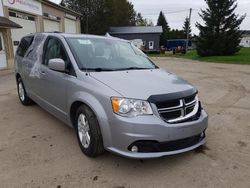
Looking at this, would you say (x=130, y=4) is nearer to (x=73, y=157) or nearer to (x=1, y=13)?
(x=1, y=13)

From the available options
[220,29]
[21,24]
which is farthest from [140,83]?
[220,29]

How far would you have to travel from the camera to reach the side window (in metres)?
4.36

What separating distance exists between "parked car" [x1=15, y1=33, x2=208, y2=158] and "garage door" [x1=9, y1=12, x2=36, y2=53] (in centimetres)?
1546

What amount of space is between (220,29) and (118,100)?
27375mm

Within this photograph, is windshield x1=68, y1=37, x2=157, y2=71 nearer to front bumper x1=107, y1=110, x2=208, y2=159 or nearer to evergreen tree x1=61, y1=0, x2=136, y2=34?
front bumper x1=107, y1=110, x2=208, y2=159

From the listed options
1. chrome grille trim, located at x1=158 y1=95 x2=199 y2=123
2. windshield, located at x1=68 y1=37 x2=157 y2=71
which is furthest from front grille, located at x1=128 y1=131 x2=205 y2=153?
windshield, located at x1=68 y1=37 x2=157 y2=71

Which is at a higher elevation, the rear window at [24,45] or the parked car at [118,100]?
the rear window at [24,45]

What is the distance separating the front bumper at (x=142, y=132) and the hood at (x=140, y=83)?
12.4 inches

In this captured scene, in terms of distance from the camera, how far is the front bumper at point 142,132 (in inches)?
122

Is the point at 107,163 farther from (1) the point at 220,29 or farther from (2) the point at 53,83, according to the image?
(1) the point at 220,29

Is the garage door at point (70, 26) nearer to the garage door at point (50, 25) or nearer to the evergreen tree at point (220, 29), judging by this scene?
the garage door at point (50, 25)

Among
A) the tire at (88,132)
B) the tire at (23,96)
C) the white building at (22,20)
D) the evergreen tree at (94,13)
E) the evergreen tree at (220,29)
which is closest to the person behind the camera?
the tire at (88,132)

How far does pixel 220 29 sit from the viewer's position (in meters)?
27.6

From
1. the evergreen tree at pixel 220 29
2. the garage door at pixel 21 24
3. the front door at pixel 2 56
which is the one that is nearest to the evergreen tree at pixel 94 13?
the evergreen tree at pixel 220 29
